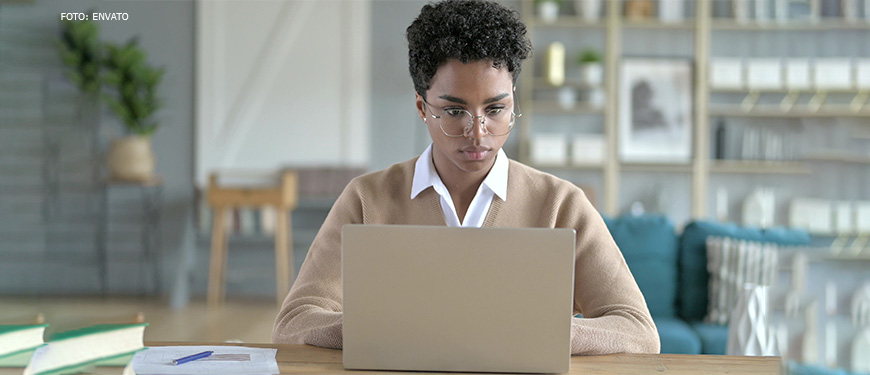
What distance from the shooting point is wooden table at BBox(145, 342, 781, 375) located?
117 cm

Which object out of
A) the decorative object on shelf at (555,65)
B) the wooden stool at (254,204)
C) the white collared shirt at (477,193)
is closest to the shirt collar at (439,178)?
the white collared shirt at (477,193)

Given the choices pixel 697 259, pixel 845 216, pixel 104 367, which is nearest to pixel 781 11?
pixel 845 216

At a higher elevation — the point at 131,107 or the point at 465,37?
the point at 131,107

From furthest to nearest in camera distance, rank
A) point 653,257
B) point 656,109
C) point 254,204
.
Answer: point 656,109, point 254,204, point 653,257

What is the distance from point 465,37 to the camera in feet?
A: 4.90

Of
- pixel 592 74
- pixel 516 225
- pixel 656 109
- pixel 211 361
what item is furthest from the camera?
pixel 656 109

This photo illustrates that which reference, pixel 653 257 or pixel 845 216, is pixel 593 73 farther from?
pixel 653 257

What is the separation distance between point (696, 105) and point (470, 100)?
4.56 m

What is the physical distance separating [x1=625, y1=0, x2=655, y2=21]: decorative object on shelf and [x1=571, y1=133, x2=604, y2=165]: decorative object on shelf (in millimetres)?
921

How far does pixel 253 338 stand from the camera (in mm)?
4258

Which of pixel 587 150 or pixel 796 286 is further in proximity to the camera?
pixel 587 150

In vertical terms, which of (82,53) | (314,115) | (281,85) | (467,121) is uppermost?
(82,53)

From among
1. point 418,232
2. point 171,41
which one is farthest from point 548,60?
point 418,232

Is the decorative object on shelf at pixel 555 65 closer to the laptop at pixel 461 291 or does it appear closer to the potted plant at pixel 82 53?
the potted plant at pixel 82 53
